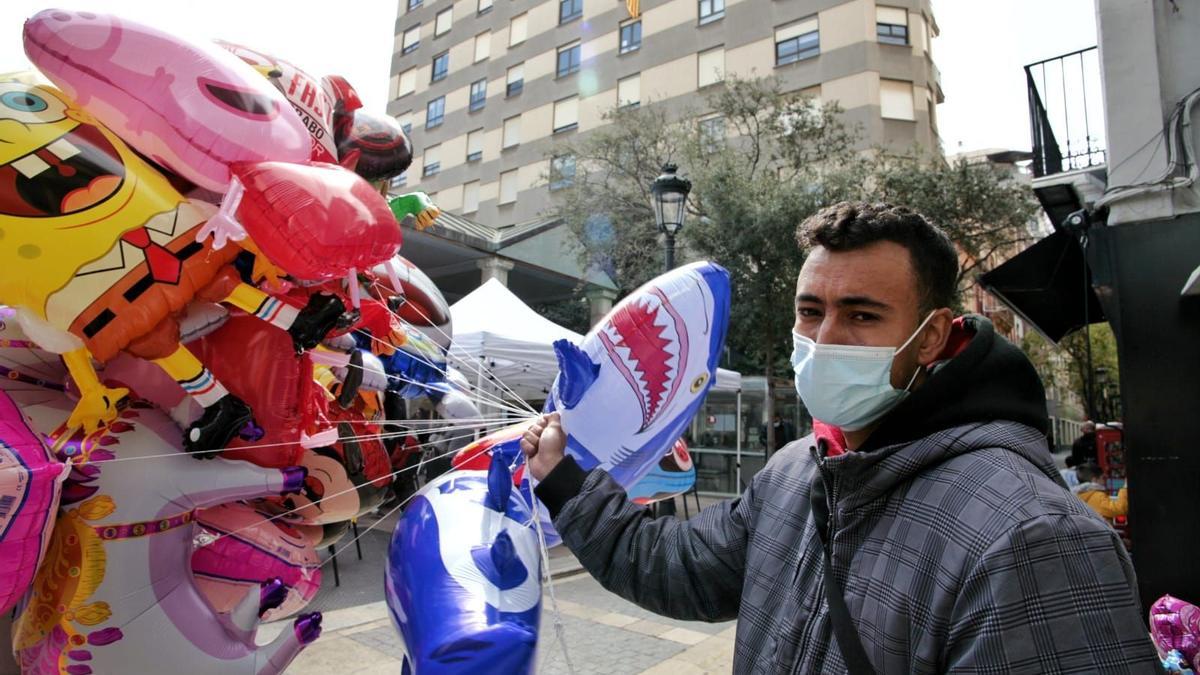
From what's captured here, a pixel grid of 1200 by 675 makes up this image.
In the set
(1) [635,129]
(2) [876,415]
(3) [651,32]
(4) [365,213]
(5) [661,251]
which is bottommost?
(2) [876,415]

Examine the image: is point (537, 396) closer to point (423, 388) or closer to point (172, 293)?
point (423, 388)

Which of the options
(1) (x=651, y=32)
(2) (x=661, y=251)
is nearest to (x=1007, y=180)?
(2) (x=661, y=251)

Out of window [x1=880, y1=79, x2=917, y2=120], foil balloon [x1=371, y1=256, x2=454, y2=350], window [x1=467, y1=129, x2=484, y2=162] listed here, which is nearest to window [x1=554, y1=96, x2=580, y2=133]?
window [x1=467, y1=129, x2=484, y2=162]

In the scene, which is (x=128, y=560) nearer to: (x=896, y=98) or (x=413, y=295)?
(x=413, y=295)

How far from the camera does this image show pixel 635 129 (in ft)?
50.6

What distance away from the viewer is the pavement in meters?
4.30

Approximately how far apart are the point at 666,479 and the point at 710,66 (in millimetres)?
21340

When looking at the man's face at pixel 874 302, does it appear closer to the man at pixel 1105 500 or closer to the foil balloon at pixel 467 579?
the foil balloon at pixel 467 579

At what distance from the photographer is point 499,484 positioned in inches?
78.0

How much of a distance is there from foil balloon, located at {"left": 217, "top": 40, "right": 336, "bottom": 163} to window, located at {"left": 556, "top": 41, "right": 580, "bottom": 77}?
25.3m

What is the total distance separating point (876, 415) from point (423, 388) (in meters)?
2.36

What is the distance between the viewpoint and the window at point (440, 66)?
3078cm

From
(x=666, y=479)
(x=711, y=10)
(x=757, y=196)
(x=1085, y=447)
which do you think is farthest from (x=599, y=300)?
(x=711, y=10)

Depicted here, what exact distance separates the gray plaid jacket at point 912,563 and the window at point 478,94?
29555 millimetres
